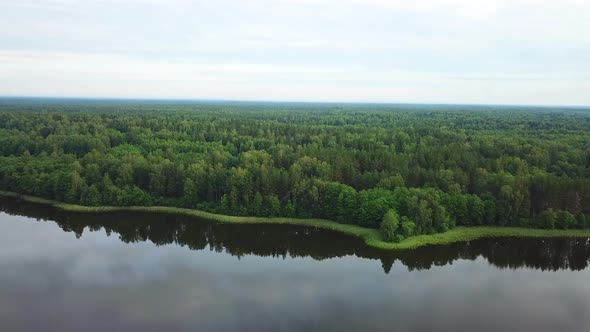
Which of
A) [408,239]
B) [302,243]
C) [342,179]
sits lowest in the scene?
[302,243]

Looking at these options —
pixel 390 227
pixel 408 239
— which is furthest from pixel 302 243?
pixel 408 239

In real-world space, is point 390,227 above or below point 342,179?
below

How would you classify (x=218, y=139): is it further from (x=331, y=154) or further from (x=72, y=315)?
(x=72, y=315)

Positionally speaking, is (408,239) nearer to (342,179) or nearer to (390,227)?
(390,227)

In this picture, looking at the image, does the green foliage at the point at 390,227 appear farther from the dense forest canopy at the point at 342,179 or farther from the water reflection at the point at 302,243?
the water reflection at the point at 302,243

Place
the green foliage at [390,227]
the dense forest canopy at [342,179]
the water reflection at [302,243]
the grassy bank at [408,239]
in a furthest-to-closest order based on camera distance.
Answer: the dense forest canopy at [342,179]
the grassy bank at [408,239]
the green foliage at [390,227]
the water reflection at [302,243]

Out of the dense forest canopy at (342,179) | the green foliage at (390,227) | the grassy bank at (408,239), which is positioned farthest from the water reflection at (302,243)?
the dense forest canopy at (342,179)

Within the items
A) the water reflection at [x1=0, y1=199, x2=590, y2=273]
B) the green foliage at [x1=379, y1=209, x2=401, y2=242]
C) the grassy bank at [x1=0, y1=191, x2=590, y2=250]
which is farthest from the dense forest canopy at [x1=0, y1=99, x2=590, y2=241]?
the water reflection at [x1=0, y1=199, x2=590, y2=273]

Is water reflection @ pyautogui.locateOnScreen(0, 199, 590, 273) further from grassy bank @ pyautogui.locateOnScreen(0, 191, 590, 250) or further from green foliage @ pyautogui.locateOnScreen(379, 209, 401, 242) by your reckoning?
green foliage @ pyautogui.locateOnScreen(379, 209, 401, 242)

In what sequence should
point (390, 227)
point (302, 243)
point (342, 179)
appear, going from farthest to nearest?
point (342, 179)
point (302, 243)
point (390, 227)
